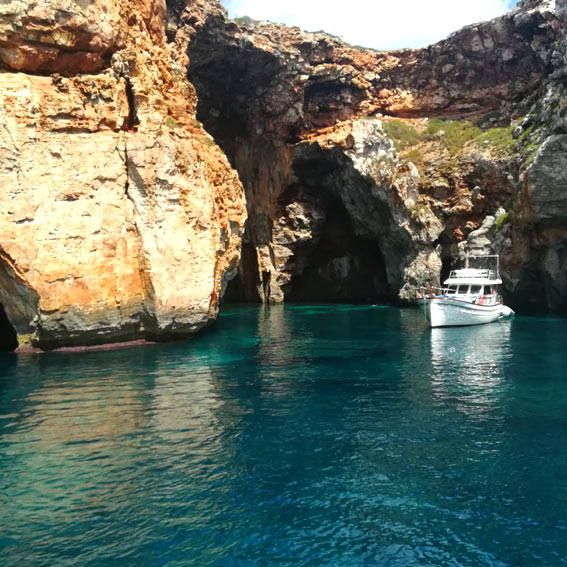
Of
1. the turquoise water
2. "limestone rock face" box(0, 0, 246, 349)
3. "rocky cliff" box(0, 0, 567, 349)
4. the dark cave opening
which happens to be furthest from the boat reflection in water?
the dark cave opening

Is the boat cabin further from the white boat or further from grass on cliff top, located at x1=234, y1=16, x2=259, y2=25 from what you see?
grass on cliff top, located at x1=234, y1=16, x2=259, y2=25

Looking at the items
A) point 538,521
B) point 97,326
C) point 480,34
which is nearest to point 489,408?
point 538,521

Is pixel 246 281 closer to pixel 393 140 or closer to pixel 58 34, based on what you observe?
pixel 393 140

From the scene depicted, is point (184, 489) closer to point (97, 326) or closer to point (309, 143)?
point (97, 326)

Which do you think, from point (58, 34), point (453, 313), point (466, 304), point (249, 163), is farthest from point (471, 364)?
point (249, 163)

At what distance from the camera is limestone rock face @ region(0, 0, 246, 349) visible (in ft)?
82.2

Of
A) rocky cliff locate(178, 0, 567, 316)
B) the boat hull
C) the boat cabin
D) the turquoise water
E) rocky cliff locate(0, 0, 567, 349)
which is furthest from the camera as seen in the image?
rocky cliff locate(178, 0, 567, 316)

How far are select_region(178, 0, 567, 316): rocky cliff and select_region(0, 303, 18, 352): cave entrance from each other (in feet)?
88.0

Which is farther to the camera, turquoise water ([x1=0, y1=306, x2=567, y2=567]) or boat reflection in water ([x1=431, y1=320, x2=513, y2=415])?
boat reflection in water ([x1=431, y1=320, x2=513, y2=415])

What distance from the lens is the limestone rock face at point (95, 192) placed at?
986 inches

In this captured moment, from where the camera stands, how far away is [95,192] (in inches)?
1046

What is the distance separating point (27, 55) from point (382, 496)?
26.4 m

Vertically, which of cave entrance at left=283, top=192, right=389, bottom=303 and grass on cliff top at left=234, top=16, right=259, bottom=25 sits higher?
grass on cliff top at left=234, top=16, right=259, bottom=25

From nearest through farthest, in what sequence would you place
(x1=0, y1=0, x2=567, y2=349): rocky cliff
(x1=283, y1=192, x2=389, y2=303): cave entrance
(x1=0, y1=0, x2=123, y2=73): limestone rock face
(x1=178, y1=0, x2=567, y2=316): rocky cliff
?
(x1=0, y1=0, x2=123, y2=73): limestone rock face → (x1=0, y1=0, x2=567, y2=349): rocky cliff → (x1=178, y1=0, x2=567, y2=316): rocky cliff → (x1=283, y1=192, x2=389, y2=303): cave entrance
